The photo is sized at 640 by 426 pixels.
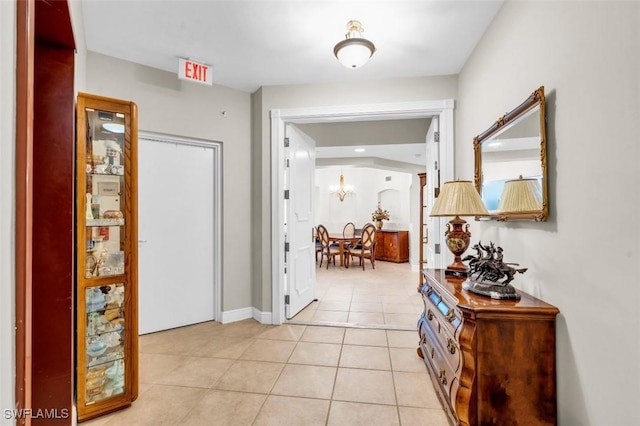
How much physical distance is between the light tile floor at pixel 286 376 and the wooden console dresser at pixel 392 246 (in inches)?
172

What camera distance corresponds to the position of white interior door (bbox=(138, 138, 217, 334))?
126 inches

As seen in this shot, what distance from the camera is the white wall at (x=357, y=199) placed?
8.91 meters

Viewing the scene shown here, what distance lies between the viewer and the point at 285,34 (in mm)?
2547

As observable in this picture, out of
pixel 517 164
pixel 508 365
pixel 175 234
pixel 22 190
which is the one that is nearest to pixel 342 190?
pixel 175 234

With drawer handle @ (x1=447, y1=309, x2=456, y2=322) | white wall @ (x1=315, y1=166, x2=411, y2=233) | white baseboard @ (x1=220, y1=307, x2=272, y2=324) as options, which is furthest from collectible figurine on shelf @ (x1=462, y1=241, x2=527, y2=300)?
white wall @ (x1=315, y1=166, x2=411, y2=233)

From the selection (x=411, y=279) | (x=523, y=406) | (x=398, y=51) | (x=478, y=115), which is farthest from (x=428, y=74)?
(x=411, y=279)

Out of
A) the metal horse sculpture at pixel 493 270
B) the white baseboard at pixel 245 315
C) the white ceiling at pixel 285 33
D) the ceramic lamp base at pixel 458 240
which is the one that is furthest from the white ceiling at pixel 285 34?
the white baseboard at pixel 245 315

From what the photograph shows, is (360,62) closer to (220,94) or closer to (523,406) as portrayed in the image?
(220,94)

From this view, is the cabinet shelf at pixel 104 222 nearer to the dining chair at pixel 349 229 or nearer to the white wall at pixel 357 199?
the white wall at pixel 357 199

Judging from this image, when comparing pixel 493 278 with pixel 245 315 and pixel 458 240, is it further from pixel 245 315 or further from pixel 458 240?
pixel 245 315

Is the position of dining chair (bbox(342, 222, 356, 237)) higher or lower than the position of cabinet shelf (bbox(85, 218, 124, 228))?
lower

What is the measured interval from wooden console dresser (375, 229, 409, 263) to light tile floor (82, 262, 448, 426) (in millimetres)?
4364

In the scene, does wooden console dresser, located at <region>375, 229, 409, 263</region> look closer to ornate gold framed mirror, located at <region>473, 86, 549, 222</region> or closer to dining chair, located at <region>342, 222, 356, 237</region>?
dining chair, located at <region>342, 222, 356, 237</region>

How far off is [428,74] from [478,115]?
0.92 m
